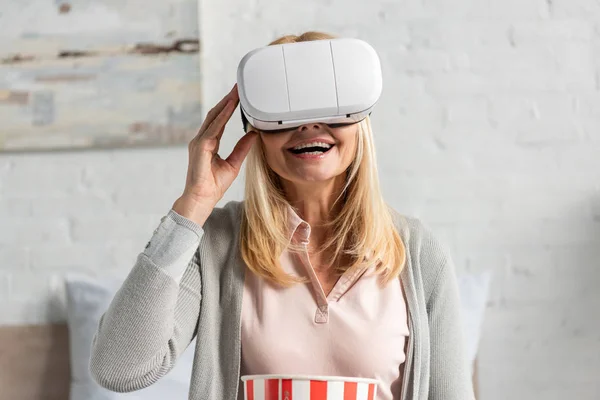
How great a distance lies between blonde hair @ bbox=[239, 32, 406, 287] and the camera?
1205mm

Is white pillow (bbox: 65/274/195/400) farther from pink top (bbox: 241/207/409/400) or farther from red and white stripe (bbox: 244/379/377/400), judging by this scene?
red and white stripe (bbox: 244/379/377/400)

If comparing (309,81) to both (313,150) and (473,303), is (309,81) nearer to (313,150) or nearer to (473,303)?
(313,150)

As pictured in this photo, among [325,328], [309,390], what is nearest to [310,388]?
[309,390]

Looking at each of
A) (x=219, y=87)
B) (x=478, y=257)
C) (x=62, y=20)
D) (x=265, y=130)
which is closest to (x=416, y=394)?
(x=265, y=130)

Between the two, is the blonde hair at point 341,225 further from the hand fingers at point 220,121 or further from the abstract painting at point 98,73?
the abstract painting at point 98,73

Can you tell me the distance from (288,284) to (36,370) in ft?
3.29

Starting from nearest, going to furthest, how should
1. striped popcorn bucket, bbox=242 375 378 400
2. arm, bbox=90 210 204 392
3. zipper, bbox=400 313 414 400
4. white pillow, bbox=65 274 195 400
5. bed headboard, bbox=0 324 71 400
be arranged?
striped popcorn bucket, bbox=242 375 378 400, arm, bbox=90 210 204 392, zipper, bbox=400 313 414 400, white pillow, bbox=65 274 195 400, bed headboard, bbox=0 324 71 400

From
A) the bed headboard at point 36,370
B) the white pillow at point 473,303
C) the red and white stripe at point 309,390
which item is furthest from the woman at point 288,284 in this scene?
the bed headboard at point 36,370

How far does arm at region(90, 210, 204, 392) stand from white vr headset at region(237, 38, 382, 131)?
22 cm

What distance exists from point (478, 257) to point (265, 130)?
41.1 inches

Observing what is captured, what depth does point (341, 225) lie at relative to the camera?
4.12ft

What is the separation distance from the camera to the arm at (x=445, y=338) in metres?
1.22

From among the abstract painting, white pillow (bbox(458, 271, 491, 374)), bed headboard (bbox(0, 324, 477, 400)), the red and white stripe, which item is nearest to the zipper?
the red and white stripe

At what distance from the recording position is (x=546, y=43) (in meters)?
1.95
